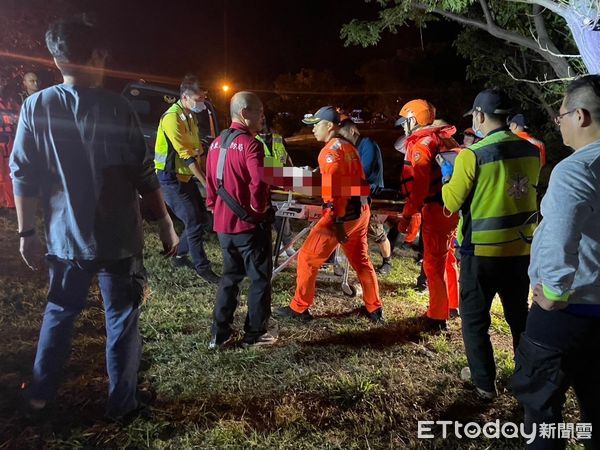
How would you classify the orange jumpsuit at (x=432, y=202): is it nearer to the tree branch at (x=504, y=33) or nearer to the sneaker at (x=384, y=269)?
the sneaker at (x=384, y=269)

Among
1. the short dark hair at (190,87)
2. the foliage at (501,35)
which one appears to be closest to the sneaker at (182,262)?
the short dark hair at (190,87)

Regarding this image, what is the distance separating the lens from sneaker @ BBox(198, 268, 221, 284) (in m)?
5.26

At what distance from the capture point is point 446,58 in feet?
68.4

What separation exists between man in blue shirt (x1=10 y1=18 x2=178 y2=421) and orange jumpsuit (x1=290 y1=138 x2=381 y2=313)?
1.64 metres

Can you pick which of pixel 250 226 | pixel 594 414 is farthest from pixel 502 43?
pixel 594 414

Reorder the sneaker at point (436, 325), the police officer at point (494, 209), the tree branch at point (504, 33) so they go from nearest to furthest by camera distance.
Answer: the police officer at point (494, 209), the sneaker at point (436, 325), the tree branch at point (504, 33)

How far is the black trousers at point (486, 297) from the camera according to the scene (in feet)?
9.65

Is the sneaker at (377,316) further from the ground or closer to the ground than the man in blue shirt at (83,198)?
closer to the ground

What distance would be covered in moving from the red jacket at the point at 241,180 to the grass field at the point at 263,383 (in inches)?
41.5

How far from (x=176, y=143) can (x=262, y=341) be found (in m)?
2.42

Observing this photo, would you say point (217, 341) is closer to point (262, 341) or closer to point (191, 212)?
point (262, 341)

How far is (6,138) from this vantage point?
6754 mm

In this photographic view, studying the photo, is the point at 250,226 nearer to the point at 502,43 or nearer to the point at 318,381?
the point at 318,381

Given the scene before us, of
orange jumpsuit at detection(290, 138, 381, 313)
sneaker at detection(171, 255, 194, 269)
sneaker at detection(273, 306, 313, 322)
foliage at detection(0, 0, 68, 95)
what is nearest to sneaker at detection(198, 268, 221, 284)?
sneaker at detection(171, 255, 194, 269)
